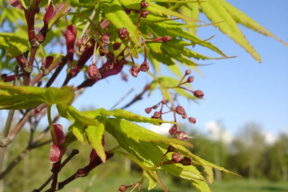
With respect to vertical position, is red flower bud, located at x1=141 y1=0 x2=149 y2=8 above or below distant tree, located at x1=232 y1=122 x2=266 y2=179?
above

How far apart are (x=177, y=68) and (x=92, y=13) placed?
47 centimetres

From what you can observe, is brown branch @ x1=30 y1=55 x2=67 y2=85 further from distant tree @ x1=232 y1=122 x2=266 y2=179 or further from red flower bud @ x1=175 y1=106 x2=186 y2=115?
distant tree @ x1=232 y1=122 x2=266 y2=179

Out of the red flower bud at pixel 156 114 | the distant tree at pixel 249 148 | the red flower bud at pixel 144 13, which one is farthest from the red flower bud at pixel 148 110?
the distant tree at pixel 249 148

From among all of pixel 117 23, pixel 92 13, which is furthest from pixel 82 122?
pixel 92 13

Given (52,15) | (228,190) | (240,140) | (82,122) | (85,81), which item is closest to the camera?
(82,122)

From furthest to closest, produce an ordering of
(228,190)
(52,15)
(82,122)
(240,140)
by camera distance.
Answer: (240,140) → (228,190) → (52,15) → (82,122)

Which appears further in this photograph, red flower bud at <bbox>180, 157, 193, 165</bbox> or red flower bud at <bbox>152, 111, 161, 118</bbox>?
red flower bud at <bbox>152, 111, 161, 118</bbox>

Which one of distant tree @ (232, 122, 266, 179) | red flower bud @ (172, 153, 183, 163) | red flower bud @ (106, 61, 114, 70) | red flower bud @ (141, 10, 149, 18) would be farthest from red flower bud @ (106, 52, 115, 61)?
distant tree @ (232, 122, 266, 179)

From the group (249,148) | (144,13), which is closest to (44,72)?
(144,13)

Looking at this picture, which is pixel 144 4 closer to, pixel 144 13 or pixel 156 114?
pixel 144 13

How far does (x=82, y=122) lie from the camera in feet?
1.35

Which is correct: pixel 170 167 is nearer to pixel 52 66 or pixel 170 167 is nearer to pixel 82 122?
pixel 82 122

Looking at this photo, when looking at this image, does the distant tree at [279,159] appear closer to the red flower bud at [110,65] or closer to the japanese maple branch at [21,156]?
the japanese maple branch at [21,156]

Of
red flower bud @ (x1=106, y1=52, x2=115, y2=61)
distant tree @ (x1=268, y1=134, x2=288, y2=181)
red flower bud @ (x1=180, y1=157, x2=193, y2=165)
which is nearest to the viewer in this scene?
red flower bud @ (x1=180, y1=157, x2=193, y2=165)
